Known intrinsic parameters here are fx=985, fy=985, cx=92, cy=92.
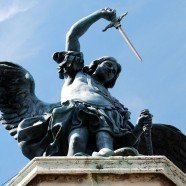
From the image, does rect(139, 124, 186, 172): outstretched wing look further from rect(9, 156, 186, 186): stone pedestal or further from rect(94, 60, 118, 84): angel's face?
rect(9, 156, 186, 186): stone pedestal

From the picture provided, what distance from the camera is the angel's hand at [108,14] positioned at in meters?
11.4

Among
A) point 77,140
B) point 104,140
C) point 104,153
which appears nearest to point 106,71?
point 104,140

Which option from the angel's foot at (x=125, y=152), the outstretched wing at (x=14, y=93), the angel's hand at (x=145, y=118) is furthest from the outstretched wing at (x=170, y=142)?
the angel's foot at (x=125, y=152)

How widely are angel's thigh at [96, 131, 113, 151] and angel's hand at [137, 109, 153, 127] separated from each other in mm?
431

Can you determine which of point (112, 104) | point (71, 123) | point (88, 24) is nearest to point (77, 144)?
point (71, 123)

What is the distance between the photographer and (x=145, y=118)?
32.9 ft

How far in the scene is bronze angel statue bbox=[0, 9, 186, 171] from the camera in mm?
9703

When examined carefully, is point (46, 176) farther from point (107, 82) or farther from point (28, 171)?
point (107, 82)

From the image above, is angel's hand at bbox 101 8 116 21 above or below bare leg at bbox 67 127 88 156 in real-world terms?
above

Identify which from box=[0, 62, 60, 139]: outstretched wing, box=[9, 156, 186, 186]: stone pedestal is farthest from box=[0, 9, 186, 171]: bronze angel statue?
box=[9, 156, 186, 186]: stone pedestal

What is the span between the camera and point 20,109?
426 inches

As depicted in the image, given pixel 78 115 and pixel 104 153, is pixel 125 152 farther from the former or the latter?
pixel 78 115

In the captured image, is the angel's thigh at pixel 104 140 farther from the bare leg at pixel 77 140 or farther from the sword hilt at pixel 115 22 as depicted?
the sword hilt at pixel 115 22

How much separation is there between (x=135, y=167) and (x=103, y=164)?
0.92 ft
